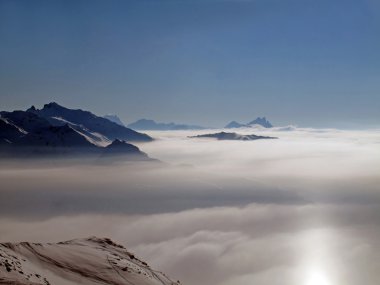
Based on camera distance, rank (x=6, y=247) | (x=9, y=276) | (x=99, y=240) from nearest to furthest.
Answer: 1. (x=9, y=276)
2. (x=6, y=247)
3. (x=99, y=240)

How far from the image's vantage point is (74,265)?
63.1 meters

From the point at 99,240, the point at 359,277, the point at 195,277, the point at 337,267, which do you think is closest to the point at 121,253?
the point at 99,240

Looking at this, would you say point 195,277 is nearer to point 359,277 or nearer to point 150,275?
point 359,277

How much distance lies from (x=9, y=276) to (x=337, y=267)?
179 metres

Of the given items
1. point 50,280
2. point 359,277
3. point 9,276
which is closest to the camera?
point 9,276

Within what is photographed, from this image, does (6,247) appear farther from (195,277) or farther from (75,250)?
(195,277)

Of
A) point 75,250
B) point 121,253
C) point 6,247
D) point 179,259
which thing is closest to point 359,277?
point 179,259

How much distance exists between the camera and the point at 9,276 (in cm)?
4419

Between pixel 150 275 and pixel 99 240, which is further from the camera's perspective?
pixel 99 240

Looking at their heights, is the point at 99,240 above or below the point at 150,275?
above

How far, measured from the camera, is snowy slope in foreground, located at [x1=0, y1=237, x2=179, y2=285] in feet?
181

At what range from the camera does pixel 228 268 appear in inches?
→ 7219

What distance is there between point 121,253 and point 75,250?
10797 mm

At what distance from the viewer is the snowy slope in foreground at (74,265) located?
181 feet
